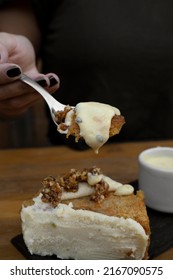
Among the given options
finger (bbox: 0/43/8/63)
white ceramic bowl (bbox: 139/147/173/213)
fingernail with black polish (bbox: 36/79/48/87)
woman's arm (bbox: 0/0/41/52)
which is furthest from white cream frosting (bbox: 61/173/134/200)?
woman's arm (bbox: 0/0/41/52)

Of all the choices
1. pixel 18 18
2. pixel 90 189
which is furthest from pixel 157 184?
pixel 18 18

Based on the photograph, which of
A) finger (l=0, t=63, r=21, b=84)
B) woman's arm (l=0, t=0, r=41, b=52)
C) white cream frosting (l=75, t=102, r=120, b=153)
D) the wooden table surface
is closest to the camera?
white cream frosting (l=75, t=102, r=120, b=153)

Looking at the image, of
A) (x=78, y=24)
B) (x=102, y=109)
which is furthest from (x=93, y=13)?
(x=102, y=109)

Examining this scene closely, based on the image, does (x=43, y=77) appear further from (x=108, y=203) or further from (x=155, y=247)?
(x=155, y=247)

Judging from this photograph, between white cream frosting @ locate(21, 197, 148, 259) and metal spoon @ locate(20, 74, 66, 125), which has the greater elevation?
metal spoon @ locate(20, 74, 66, 125)

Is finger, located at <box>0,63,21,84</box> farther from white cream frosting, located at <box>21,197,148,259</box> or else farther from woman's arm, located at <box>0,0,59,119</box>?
white cream frosting, located at <box>21,197,148,259</box>

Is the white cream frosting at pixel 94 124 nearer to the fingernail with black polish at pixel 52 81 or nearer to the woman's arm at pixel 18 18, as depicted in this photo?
the fingernail with black polish at pixel 52 81

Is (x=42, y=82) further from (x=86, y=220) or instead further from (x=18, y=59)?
(x=86, y=220)
